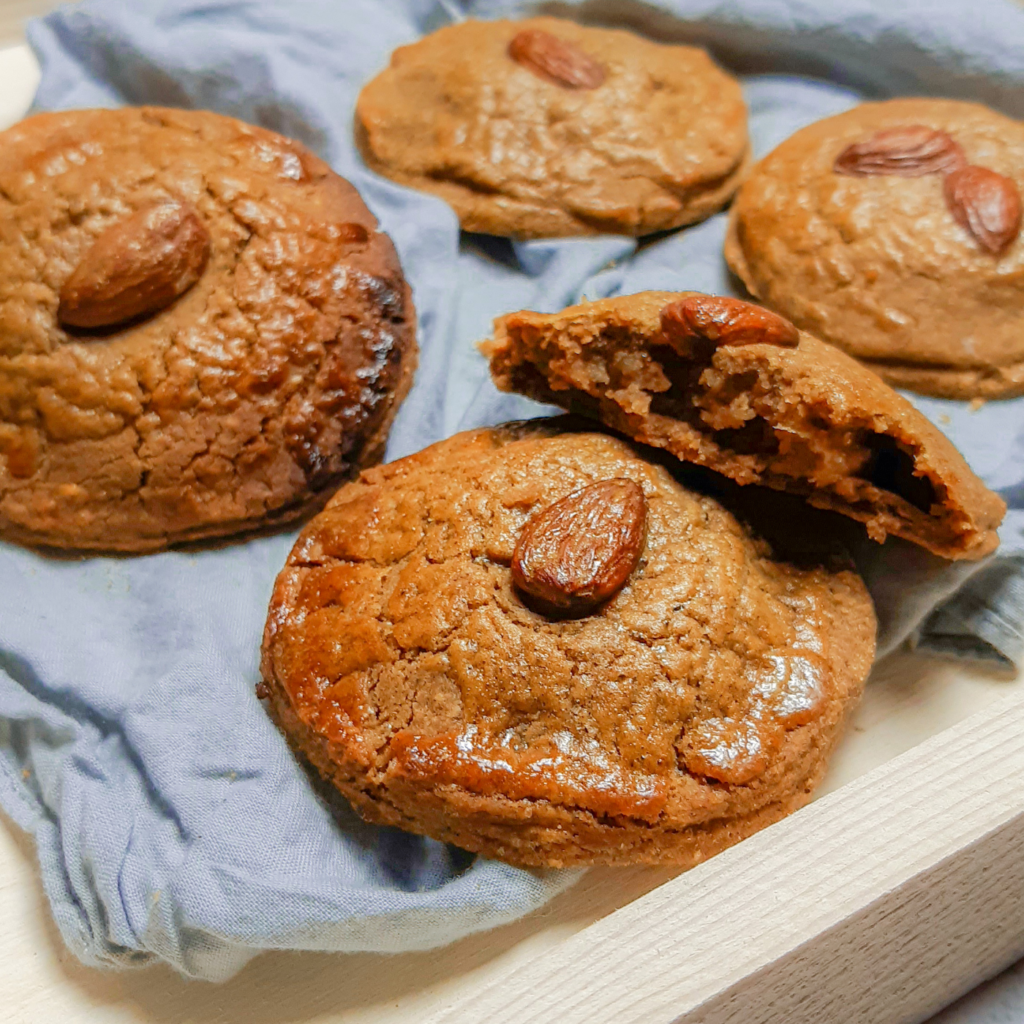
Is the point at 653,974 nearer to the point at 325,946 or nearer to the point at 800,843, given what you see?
the point at 800,843

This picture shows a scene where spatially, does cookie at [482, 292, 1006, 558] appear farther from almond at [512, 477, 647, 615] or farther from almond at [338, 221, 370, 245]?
almond at [338, 221, 370, 245]

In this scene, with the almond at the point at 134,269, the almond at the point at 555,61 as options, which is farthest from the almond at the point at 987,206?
the almond at the point at 134,269

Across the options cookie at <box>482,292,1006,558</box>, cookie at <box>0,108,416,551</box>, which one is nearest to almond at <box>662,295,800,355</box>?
cookie at <box>482,292,1006,558</box>

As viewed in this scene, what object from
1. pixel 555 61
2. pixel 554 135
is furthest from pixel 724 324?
pixel 555 61

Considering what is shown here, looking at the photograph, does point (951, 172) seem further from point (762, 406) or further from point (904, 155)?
point (762, 406)

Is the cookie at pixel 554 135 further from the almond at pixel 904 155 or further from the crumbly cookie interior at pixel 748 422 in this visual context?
the crumbly cookie interior at pixel 748 422
